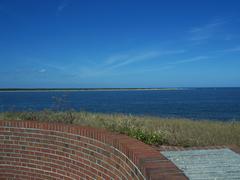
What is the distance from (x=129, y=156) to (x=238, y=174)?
6.47 feet

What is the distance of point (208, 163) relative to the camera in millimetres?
5250

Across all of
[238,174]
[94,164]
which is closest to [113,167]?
[94,164]

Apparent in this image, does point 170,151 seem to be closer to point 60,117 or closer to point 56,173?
point 56,173

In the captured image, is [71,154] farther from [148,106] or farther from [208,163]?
[148,106]

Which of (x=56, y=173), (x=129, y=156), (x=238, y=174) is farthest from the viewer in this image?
(x=56, y=173)

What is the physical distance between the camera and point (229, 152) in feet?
20.0

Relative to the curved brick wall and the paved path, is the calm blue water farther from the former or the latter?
the paved path

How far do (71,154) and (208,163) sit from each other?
2354 mm

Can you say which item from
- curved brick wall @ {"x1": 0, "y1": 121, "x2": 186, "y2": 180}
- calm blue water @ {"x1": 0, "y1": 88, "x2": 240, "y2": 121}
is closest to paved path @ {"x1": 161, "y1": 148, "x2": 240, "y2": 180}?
curved brick wall @ {"x1": 0, "y1": 121, "x2": 186, "y2": 180}

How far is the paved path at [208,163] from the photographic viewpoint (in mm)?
4594

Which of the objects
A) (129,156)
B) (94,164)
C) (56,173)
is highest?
(129,156)

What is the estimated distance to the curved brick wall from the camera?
11.6 ft

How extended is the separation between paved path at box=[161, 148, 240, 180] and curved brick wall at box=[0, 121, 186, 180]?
1.23 metres

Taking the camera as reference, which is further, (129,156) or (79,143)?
(79,143)
